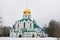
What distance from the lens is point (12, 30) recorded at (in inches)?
691

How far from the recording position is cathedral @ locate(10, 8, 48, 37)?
17.0 meters

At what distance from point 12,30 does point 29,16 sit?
82.3 inches

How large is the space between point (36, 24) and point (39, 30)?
24.8 inches

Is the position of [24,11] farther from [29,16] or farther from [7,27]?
[7,27]

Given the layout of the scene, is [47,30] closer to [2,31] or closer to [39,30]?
[39,30]

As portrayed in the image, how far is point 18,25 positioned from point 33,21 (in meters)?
1.47

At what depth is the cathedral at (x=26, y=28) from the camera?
17.0 meters

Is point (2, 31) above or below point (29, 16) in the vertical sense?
below

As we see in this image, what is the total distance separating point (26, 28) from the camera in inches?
676

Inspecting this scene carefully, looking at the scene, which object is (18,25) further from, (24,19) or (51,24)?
(51,24)

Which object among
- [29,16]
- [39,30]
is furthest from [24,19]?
[39,30]

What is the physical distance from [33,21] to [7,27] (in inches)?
99.1

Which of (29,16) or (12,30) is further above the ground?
(29,16)

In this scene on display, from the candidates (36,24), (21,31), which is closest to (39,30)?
(36,24)
